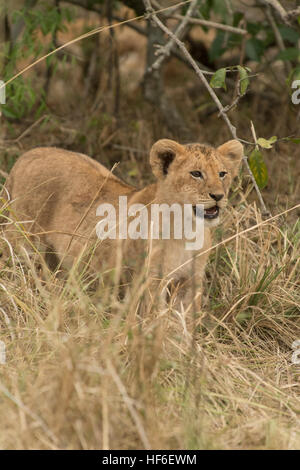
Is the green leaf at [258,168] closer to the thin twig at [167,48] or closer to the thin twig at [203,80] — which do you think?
the thin twig at [203,80]

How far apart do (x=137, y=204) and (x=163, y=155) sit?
34 cm

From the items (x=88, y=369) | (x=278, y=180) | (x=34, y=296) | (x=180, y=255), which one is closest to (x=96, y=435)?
(x=88, y=369)

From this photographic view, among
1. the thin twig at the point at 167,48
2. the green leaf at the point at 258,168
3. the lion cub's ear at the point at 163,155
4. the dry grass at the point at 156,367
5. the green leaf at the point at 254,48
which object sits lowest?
the dry grass at the point at 156,367

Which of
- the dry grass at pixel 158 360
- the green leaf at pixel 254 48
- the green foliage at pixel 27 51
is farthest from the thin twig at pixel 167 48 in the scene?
the green leaf at pixel 254 48

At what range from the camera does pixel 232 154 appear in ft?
14.5

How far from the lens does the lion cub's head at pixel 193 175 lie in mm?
4027

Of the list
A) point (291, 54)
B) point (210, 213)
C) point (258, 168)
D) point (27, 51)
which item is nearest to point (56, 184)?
point (210, 213)

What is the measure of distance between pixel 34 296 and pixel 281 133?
145 inches

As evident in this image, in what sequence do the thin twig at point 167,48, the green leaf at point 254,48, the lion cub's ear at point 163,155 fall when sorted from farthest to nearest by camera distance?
the green leaf at point 254,48
the thin twig at point 167,48
the lion cub's ear at point 163,155

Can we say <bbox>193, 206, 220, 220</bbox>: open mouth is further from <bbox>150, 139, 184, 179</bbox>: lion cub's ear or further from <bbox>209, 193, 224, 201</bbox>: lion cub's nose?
<bbox>150, 139, 184, 179</bbox>: lion cub's ear

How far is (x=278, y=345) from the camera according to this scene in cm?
433

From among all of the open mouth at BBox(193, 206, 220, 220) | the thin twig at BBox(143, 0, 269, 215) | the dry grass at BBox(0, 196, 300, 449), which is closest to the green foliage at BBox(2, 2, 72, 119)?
the thin twig at BBox(143, 0, 269, 215)

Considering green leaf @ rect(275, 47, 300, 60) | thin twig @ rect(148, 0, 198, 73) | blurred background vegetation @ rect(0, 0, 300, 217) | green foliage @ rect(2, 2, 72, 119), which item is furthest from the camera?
blurred background vegetation @ rect(0, 0, 300, 217)

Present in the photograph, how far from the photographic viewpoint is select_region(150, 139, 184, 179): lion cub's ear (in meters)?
4.15
